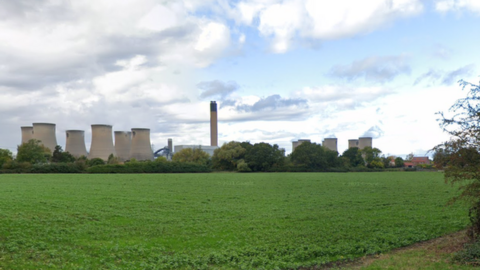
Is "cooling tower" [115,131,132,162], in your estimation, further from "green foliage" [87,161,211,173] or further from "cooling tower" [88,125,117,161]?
"green foliage" [87,161,211,173]

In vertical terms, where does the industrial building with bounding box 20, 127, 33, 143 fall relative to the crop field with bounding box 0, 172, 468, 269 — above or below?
above

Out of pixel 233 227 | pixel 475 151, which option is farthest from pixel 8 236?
pixel 475 151

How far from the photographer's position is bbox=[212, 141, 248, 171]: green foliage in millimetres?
77875

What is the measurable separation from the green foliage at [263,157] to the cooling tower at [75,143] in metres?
33.6

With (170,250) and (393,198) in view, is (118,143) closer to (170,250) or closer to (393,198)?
(393,198)

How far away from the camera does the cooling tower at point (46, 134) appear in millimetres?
77000

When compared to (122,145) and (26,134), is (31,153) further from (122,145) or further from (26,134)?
(122,145)

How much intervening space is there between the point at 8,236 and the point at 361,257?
929 centimetres

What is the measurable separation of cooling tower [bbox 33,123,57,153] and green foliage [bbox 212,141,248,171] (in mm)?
31149

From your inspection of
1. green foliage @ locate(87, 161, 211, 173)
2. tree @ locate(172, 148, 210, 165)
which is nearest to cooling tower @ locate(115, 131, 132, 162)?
tree @ locate(172, 148, 210, 165)

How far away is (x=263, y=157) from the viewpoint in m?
76.8

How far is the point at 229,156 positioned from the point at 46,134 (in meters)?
34.9

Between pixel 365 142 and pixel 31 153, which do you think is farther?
pixel 365 142

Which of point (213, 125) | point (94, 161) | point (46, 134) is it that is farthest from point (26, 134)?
point (213, 125)
